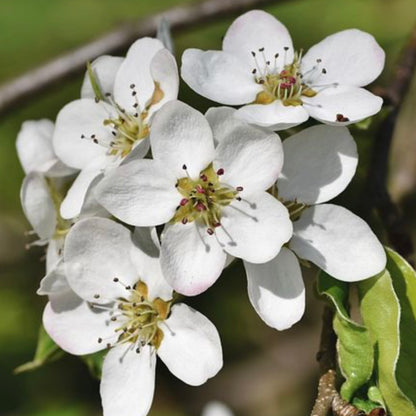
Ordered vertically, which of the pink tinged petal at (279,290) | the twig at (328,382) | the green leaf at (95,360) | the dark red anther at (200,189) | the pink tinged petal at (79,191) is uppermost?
the pink tinged petal at (79,191)

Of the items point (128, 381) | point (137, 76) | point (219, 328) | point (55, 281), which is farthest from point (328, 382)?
point (219, 328)

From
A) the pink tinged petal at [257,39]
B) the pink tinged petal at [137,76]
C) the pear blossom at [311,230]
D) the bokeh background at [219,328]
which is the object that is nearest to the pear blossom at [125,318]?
the pear blossom at [311,230]

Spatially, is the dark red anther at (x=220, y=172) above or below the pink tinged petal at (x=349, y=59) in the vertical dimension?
below

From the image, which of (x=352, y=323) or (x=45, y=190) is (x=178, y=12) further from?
(x=352, y=323)

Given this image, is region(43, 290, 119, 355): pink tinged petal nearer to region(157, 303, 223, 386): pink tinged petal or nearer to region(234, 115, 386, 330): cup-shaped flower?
region(157, 303, 223, 386): pink tinged petal

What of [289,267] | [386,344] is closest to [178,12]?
[289,267]

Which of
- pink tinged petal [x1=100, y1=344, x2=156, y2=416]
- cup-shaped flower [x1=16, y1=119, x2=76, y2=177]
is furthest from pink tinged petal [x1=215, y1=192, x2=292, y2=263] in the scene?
cup-shaped flower [x1=16, y1=119, x2=76, y2=177]

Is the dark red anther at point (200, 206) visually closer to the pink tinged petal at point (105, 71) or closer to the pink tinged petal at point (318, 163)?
the pink tinged petal at point (318, 163)

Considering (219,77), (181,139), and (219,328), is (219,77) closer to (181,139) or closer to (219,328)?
(181,139)
